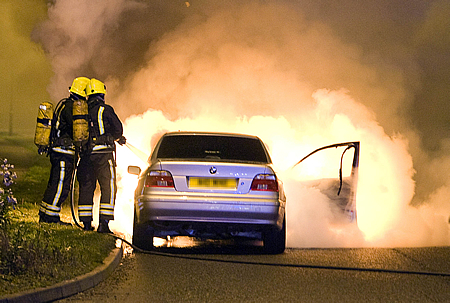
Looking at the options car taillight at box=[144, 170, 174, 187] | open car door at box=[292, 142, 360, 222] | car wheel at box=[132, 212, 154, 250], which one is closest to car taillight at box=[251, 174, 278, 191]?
car taillight at box=[144, 170, 174, 187]

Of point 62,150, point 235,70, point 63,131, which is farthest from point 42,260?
point 235,70

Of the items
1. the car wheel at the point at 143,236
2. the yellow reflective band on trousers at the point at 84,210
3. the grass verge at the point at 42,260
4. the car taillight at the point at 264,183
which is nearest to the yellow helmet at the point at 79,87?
the yellow reflective band on trousers at the point at 84,210

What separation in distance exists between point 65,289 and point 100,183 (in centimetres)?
403

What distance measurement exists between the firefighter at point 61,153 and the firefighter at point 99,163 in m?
0.18

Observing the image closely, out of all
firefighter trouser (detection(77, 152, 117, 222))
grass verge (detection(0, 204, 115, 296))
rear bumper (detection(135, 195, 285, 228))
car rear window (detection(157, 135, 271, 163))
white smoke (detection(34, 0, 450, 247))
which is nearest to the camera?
grass verge (detection(0, 204, 115, 296))

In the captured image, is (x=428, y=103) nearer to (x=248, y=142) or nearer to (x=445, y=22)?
(x=445, y=22)

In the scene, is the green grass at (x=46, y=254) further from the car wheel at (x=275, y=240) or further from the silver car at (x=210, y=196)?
the car wheel at (x=275, y=240)

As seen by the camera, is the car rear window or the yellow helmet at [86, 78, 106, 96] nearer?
the car rear window

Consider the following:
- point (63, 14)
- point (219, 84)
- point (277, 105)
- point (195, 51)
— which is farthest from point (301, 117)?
point (63, 14)

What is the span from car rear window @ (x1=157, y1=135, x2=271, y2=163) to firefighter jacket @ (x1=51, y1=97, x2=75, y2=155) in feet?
5.08

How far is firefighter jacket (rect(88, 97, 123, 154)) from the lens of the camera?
10.2 metres

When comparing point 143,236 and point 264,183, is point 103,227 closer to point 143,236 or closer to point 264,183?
point 143,236

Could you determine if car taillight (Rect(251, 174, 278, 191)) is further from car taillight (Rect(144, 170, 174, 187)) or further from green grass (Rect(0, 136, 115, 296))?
green grass (Rect(0, 136, 115, 296))

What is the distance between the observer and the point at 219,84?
2023cm
